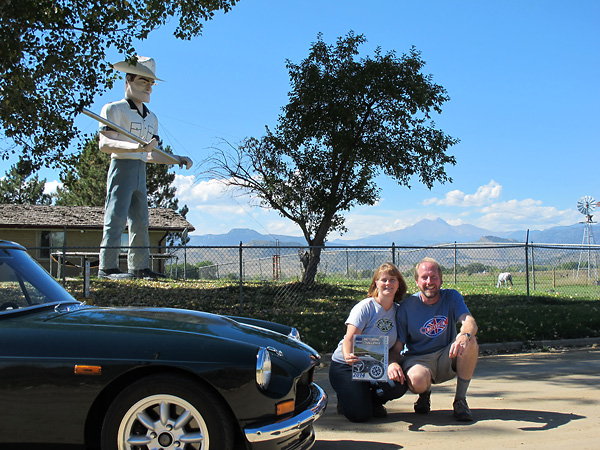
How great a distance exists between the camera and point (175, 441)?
3.12 metres

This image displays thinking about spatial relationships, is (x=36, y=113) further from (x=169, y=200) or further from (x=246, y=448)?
(x=169, y=200)

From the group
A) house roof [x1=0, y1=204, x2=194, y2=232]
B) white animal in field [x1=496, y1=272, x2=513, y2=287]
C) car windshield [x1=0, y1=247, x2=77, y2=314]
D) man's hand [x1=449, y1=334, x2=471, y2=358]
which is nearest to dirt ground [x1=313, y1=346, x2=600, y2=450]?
man's hand [x1=449, y1=334, x2=471, y2=358]

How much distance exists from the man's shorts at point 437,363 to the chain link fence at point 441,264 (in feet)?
24.1

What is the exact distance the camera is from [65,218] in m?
28.5

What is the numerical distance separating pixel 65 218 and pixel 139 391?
27.6m

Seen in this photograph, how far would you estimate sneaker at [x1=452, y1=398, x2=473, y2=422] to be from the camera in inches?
182

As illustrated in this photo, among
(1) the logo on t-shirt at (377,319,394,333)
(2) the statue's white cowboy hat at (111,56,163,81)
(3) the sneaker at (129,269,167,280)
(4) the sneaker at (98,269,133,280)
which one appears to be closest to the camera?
(1) the logo on t-shirt at (377,319,394,333)

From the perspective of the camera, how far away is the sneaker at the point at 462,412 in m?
4.62

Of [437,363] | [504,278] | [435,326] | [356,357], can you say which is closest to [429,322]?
[435,326]

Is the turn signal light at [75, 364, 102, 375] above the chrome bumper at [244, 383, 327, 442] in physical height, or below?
above

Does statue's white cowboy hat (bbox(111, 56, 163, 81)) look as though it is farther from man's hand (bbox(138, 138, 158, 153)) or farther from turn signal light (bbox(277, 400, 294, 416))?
turn signal light (bbox(277, 400, 294, 416))

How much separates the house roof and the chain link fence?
10.8m

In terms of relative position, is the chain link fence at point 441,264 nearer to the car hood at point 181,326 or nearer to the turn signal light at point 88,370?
the car hood at point 181,326

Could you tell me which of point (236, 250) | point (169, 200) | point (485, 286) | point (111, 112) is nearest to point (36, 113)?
point (111, 112)
